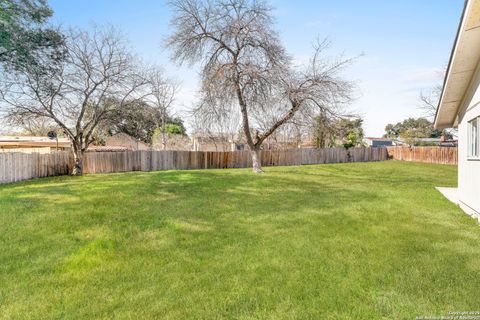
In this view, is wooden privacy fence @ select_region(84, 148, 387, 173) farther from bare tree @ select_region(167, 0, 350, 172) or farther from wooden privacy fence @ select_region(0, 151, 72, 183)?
bare tree @ select_region(167, 0, 350, 172)

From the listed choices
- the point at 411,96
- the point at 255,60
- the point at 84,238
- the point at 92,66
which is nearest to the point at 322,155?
the point at 411,96

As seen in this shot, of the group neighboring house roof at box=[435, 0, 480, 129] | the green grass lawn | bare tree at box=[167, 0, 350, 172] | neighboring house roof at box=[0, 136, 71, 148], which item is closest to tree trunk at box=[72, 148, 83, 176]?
bare tree at box=[167, 0, 350, 172]

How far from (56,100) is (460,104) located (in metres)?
16.8

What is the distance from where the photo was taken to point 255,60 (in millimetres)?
14930

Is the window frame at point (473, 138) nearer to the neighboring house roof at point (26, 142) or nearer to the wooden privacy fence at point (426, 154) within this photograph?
the wooden privacy fence at point (426, 154)

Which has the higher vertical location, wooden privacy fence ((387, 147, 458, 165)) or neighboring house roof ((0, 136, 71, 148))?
neighboring house roof ((0, 136, 71, 148))

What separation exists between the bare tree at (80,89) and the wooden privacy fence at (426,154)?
75.5ft

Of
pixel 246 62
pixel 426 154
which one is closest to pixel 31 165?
pixel 246 62

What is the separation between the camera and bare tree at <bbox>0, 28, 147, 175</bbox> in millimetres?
15000

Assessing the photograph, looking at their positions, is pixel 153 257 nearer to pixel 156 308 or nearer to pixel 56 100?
pixel 156 308

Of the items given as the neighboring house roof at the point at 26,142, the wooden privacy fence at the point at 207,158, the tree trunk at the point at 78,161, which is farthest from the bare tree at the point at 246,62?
the neighboring house roof at the point at 26,142

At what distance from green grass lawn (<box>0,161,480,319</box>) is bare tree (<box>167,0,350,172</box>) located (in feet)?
23.9

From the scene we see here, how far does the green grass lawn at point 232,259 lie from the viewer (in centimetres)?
316

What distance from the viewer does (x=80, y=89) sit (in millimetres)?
Answer: 16484
